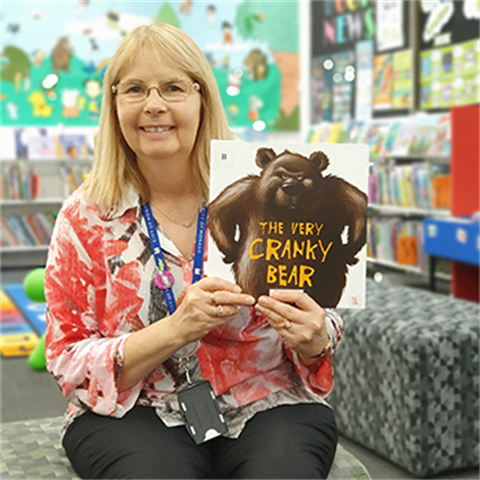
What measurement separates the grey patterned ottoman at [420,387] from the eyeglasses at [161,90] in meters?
1.24

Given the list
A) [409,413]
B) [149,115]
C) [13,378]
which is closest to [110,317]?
[149,115]

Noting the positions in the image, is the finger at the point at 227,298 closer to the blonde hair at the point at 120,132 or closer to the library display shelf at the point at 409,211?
the blonde hair at the point at 120,132

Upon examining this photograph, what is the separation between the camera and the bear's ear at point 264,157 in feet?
4.19

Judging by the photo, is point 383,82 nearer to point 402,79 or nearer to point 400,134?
point 402,79

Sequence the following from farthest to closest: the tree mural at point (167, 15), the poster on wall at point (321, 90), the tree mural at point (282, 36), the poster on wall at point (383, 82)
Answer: the poster on wall at point (321, 90) < the tree mural at point (282, 36) < the tree mural at point (167, 15) < the poster on wall at point (383, 82)

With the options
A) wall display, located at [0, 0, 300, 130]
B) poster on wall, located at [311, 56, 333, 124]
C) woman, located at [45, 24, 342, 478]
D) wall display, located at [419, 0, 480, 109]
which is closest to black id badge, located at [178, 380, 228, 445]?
woman, located at [45, 24, 342, 478]

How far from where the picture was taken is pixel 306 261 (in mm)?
1269

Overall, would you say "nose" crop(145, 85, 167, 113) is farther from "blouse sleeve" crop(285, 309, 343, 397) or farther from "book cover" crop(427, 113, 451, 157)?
"book cover" crop(427, 113, 451, 157)

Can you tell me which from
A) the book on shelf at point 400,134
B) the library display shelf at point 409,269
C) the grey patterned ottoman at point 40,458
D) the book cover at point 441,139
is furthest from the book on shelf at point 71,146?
the grey patterned ottoman at point 40,458

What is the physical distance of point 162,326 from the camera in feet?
4.22

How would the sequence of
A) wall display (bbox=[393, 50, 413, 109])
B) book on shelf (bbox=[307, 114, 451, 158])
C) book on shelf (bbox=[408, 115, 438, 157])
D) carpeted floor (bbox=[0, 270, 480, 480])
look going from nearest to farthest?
1. carpeted floor (bbox=[0, 270, 480, 480])
2. book on shelf (bbox=[307, 114, 451, 158])
3. book on shelf (bbox=[408, 115, 438, 157])
4. wall display (bbox=[393, 50, 413, 109])

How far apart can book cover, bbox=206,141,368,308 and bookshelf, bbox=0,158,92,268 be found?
5.86m

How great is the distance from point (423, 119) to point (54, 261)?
476 cm

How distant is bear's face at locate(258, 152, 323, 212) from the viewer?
1.28 meters
